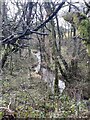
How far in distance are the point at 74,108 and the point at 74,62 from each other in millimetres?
4782

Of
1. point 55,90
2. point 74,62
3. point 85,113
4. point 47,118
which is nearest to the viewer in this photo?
point 47,118

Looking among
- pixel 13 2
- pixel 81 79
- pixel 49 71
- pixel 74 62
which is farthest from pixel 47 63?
pixel 13 2

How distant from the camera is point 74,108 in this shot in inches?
351

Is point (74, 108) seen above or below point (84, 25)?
below

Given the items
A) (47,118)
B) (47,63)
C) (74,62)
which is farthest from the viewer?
(47,63)

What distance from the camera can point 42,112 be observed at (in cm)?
823

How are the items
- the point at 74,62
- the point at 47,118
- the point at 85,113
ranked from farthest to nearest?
1. the point at 74,62
2. the point at 85,113
3. the point at 47,118

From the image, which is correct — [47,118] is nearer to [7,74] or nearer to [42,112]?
[42,112]

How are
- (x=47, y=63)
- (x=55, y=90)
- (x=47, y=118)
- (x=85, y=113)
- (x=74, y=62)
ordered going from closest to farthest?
(x=47, y=118) → (x=85, y=113) → (x=55, y=90) → (x=74, y=62) → (x=47, y=63)

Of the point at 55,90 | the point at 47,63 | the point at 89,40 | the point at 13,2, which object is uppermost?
the point at 13,2

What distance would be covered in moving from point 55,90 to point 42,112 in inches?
169

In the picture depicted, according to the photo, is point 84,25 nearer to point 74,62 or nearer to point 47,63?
point 74,62

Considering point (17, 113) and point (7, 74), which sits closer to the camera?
point (17, 113)

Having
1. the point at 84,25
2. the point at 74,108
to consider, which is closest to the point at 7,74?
the point at 74,108
